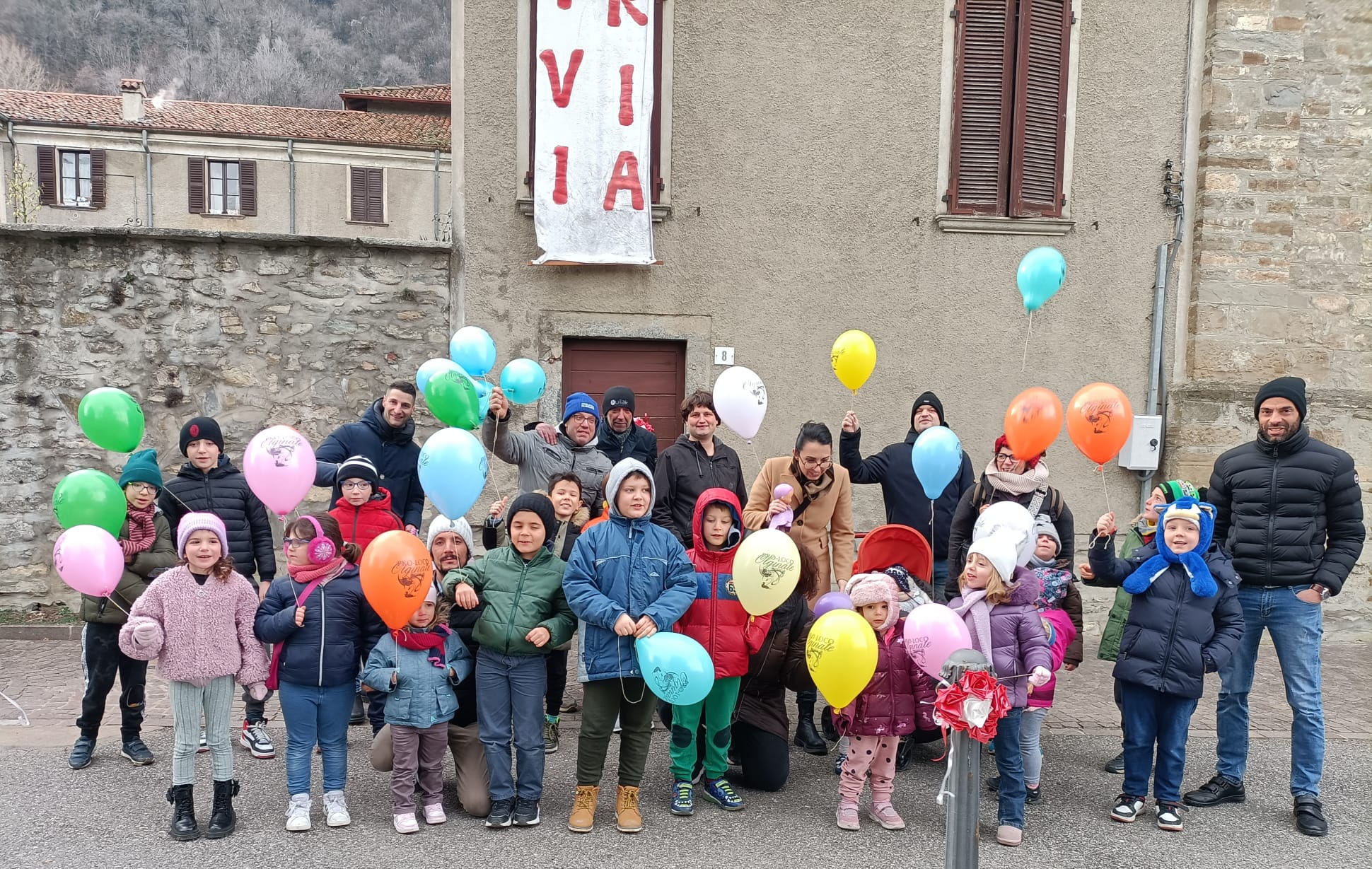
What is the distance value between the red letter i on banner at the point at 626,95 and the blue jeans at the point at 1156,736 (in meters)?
5.23

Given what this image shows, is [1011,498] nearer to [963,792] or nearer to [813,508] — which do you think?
[813,508]

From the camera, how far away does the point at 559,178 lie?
736 centimetres

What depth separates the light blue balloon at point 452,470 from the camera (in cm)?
420

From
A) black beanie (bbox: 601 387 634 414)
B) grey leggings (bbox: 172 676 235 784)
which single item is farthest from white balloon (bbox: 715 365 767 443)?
grey leggings (bbox: 172 676 235 784)

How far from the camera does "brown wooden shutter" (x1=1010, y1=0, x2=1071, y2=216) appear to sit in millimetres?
7742

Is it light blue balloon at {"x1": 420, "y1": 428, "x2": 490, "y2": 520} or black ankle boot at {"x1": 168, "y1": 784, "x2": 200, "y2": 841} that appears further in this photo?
light blue balloon at {"x1": 420, "y1": 428, "x2": 490, "y2": 520}

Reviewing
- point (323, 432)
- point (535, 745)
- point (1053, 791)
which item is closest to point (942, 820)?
point (1053, 791)

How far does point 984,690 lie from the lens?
3.03m

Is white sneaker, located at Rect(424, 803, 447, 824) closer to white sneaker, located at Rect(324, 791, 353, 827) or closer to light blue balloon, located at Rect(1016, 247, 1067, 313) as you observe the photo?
white sneaker, located at Rect(324, 791, 353, 827)

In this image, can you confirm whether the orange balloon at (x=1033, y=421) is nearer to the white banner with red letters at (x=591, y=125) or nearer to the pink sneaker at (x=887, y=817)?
the pink sneaker at (x=887, y=817)

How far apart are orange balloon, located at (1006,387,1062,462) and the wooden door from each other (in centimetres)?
342

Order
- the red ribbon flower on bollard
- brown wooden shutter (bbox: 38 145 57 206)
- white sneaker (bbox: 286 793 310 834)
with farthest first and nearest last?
1. brown wooden shutter (bbox: 38 145 57 206)
2. white sneaker (bbox: 286 793 310 834)
3. the red ribbon flower on bollard

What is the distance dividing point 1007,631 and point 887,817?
0.92m

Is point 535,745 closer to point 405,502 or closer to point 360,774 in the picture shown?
point 360,774
